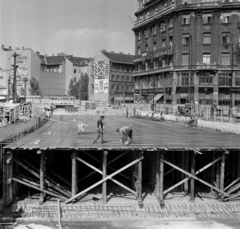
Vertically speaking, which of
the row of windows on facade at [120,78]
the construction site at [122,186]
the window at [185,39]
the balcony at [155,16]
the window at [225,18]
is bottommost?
the construction site at [122,186]

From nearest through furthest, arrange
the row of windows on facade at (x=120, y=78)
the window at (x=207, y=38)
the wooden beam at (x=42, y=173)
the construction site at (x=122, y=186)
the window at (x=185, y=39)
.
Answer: the construction site at (x=122, y=186), the wooden beam at (x=42, y=173), the window at (x=207, y=38), the window at (x=185, y=39), the row of windows on facade at (x=120, y=78)

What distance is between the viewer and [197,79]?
227ft

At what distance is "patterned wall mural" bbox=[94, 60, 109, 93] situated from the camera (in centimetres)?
10556

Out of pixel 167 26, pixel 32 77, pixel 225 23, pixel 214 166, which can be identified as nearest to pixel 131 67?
pixel 32 77

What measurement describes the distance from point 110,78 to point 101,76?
2.84 meters

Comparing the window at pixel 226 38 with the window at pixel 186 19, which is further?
the window at pixel 186 19

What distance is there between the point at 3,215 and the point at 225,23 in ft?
198

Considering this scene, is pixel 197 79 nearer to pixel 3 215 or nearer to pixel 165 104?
pixel 165 104

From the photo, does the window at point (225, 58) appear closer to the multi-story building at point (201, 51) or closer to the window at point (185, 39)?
the multi-story building at point (201, 51)

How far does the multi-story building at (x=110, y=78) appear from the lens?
105 m

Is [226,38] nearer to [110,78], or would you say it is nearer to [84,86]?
[110,78]

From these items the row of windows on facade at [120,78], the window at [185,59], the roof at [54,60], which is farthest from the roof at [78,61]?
the window at [185,59]

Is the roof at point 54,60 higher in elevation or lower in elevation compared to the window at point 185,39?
higher

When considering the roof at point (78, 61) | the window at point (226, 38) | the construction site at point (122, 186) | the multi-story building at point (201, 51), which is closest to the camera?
the construction site at point (122, 186)
